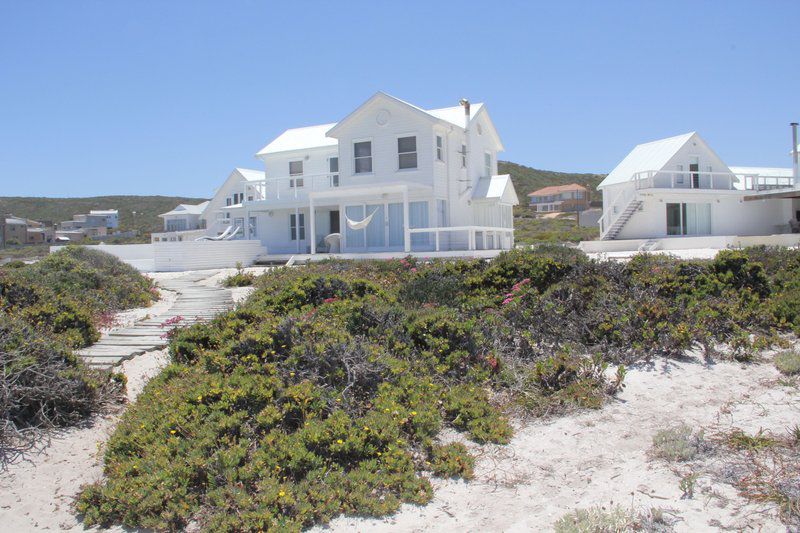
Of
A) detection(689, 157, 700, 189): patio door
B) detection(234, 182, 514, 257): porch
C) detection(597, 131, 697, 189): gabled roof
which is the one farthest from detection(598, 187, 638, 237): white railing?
detection(234, 182, 514, 257): porch

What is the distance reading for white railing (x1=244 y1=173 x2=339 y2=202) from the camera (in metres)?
29.0

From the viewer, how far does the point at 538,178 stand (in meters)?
112

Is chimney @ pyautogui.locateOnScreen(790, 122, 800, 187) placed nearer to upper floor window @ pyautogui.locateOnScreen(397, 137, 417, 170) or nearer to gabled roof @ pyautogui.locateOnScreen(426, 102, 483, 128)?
gabled roof @ pyautogui.locateOnScreen(426, 102, 483, 128)

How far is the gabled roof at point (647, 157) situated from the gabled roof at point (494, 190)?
9.54 meters

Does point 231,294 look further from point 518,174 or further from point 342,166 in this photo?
point 518,174

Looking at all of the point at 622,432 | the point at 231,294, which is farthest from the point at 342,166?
the point at 622,432

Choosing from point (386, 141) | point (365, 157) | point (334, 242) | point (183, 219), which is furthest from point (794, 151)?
point (183, 219)

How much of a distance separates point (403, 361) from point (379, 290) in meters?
3.40

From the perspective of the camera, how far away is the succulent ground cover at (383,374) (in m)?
5.71

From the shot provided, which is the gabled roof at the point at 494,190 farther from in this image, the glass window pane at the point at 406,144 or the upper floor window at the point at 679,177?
the upper floor window at the point at 679,177

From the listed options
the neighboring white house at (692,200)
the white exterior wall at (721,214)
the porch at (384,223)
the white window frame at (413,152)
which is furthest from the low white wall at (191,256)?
the white exterior wall at (721,214)

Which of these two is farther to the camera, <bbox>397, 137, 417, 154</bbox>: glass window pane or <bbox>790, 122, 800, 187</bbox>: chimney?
<bbox>790, 122, 800, 187</bbox>: chimney

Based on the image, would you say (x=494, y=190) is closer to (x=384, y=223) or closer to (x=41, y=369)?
(x=384, y=223)

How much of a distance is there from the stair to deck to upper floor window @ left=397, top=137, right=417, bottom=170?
1423 cm
